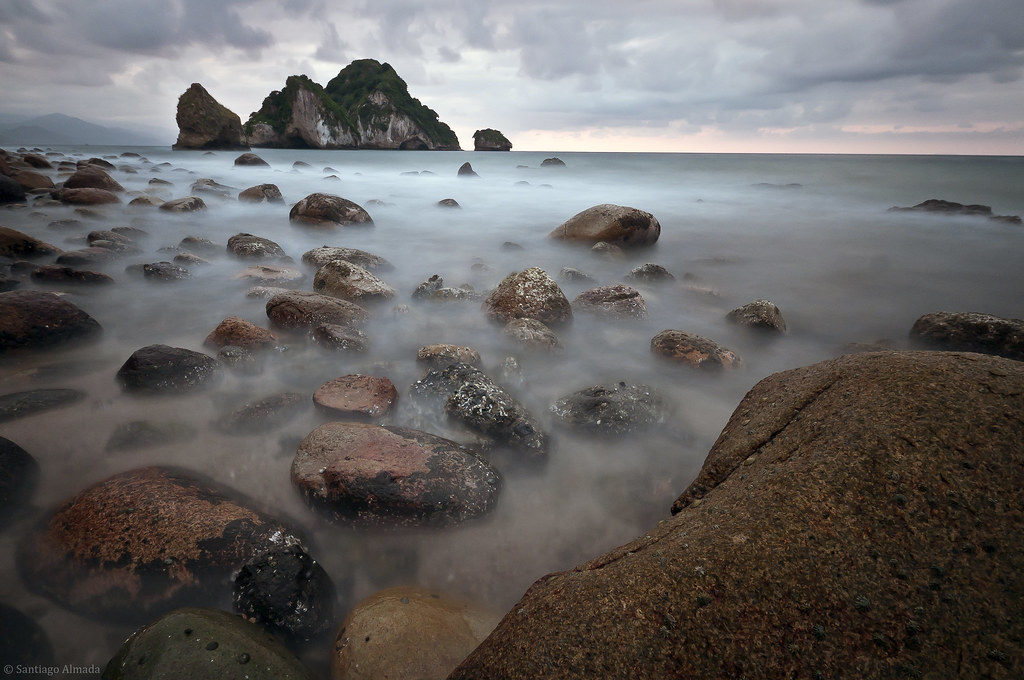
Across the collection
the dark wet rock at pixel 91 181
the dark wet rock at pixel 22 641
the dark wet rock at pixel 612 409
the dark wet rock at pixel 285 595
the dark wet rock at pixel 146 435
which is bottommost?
the dark wet rock at pixel 22 641

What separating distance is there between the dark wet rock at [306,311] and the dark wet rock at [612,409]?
2.71 m

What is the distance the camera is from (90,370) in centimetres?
391

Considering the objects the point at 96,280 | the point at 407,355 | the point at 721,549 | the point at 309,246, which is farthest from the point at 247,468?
the point at 309,246

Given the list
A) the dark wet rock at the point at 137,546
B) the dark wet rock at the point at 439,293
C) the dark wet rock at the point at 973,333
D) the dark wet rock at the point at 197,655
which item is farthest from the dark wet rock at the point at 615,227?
the dark wet rock at the point at 197,655

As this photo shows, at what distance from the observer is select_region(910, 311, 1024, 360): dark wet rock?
432 centimetres

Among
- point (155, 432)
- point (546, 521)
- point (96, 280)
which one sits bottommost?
point (546, 521)

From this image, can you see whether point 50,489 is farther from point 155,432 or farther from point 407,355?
point 407,355

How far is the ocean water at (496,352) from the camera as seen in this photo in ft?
8.23

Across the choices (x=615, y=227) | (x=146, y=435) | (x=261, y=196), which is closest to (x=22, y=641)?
(x=146, y=435)

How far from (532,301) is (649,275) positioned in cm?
289

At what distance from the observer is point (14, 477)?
2557mm

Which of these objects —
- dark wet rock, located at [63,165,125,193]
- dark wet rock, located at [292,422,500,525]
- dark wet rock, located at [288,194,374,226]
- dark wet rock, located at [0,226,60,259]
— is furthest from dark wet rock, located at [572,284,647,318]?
dark wet rock, located at [63,165,125,193]

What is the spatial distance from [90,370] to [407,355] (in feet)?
8.80

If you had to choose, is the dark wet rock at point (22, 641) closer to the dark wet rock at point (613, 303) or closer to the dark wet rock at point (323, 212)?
the dark wet rock at point (613, 303)
